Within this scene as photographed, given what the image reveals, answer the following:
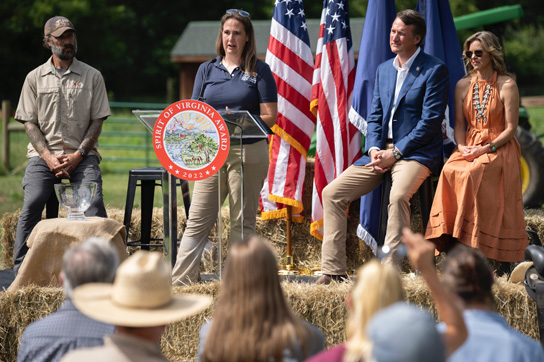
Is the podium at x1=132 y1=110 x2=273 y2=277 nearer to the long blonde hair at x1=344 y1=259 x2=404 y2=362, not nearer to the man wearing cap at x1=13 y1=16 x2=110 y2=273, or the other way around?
the man wearing cap at x1=13 y1=16 x2=110 y2=273

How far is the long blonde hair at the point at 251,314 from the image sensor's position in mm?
2680

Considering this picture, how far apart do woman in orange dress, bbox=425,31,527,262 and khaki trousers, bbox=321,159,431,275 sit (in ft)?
0.78

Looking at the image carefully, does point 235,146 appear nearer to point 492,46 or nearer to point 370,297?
point 492,46

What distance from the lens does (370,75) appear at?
21.7 ft

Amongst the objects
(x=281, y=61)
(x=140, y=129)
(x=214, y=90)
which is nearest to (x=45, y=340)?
(x=214, y=90)

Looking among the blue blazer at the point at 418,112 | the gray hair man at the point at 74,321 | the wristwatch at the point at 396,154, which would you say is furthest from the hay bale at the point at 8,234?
A: the gray hair man at the point at 74,321

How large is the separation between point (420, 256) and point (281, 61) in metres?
4.53

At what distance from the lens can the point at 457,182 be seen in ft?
19.0

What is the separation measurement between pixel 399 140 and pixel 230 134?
1273mm

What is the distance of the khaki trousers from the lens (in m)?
5.72

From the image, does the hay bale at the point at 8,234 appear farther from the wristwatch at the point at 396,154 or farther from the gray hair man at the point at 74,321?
the gray hair man at the point at 74,321

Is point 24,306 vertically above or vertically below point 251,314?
below

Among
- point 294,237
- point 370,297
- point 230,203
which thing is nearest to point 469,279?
point 370,297

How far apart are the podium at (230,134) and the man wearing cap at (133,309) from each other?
7.97ft
